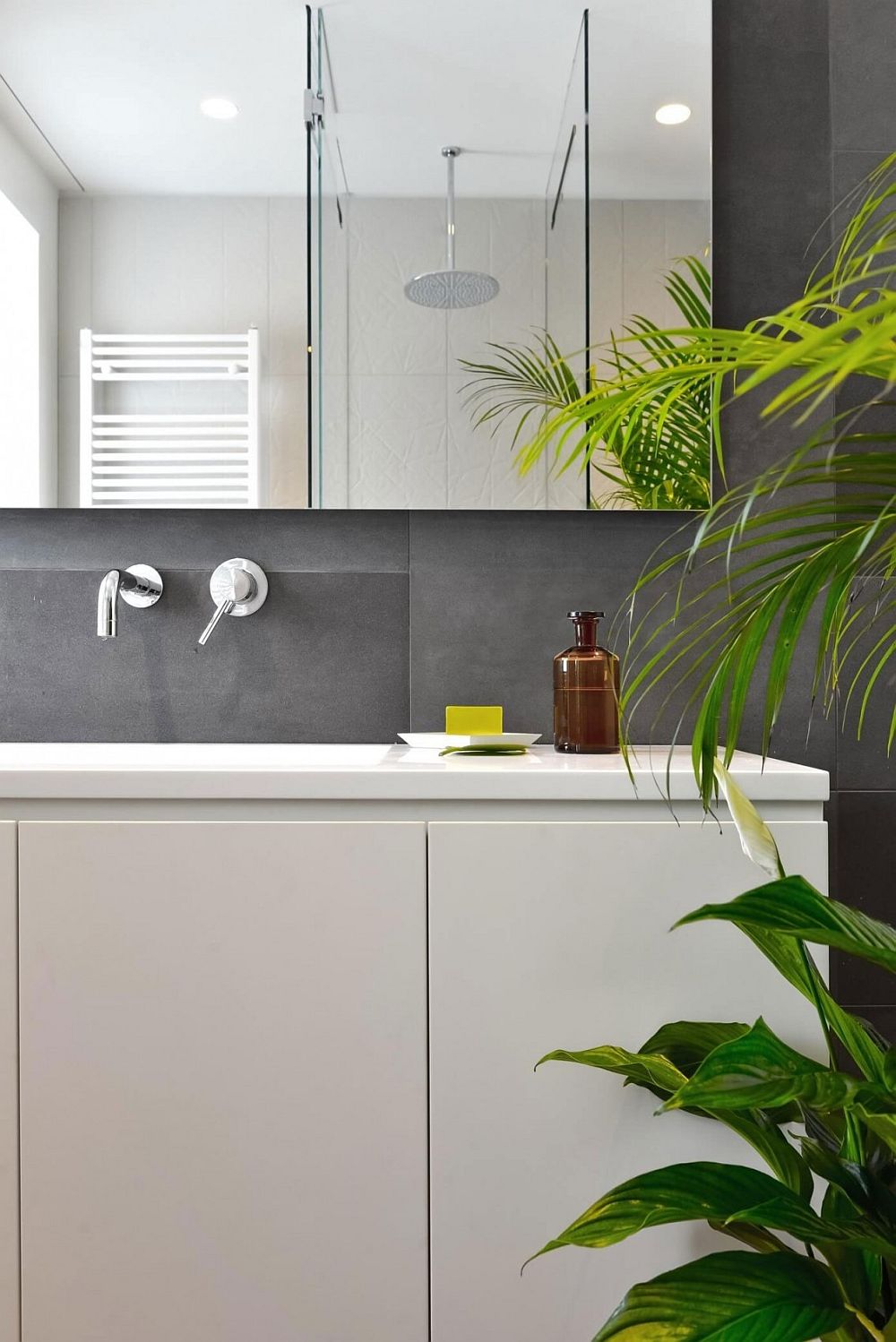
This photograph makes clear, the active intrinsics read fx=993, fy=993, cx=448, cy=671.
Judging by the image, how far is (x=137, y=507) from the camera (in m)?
1.40

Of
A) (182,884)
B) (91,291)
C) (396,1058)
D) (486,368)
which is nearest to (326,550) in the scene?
(486,368)

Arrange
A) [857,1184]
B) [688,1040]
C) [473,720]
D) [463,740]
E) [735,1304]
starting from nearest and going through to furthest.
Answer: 1. [735,1304]
2. [857,1184]
3. [688,1040]
4. [463,740]
5. [473,720]

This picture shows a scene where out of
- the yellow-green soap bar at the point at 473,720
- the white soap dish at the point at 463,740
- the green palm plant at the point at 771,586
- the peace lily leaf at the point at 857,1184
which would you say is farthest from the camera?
the yellow-green soap bar at the point at 473,720

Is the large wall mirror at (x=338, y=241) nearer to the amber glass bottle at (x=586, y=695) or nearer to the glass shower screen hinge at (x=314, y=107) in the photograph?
the glass shower screen hinge at (x=314, y=107)

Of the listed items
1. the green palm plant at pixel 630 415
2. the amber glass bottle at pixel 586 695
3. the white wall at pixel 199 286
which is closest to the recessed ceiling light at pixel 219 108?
the white wall at pixel 199 286

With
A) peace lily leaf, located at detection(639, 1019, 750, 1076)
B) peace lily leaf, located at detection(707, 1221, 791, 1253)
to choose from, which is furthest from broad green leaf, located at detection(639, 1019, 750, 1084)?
Answer: peace lily leaf, located at detection(707, 1221, 791, 1253)

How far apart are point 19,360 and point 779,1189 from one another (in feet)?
4.45

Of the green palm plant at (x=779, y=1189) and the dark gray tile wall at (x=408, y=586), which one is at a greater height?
the dark gray tile wall at (x=408, y=586)

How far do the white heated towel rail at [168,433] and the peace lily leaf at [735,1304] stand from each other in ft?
3.50

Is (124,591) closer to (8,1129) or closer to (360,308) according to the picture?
(360,308)

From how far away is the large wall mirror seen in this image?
138cm

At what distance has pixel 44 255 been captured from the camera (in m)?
1.39

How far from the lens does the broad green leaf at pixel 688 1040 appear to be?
915 mm

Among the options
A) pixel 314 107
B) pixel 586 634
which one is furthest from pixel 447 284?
pixel 586 634
